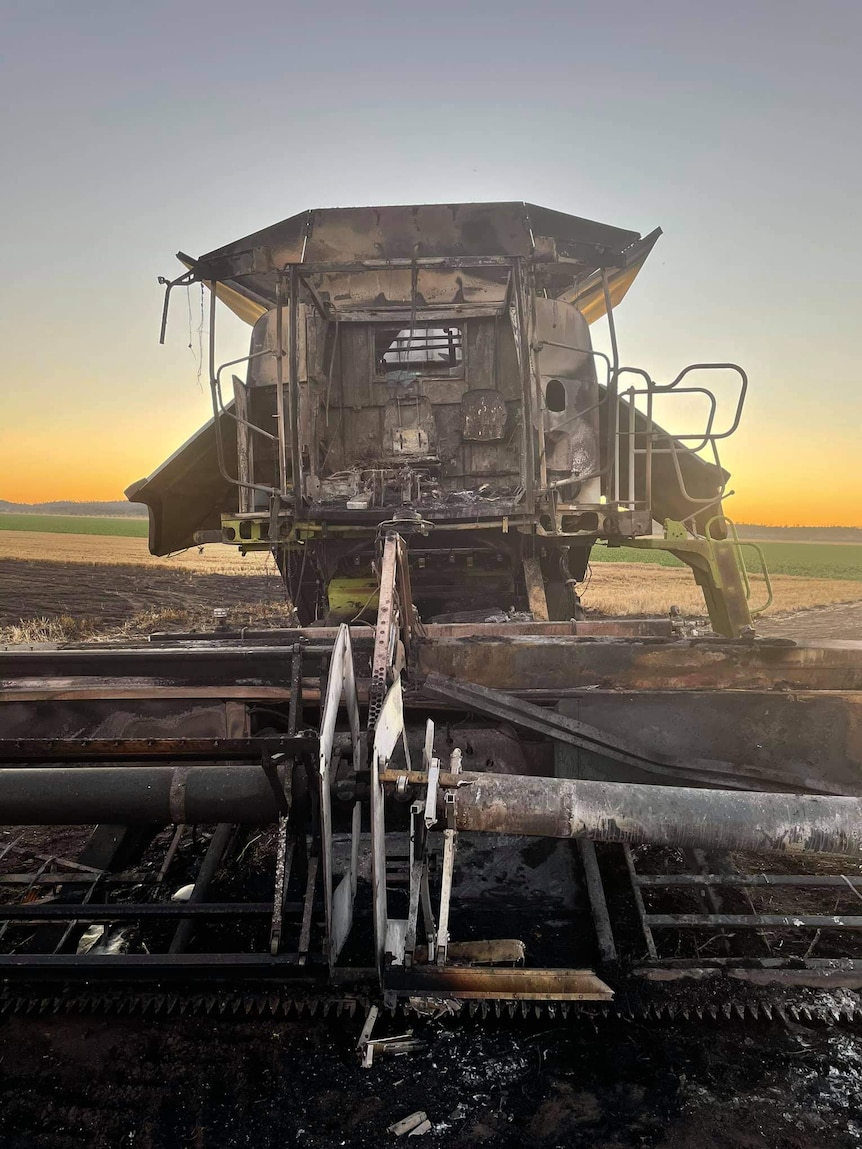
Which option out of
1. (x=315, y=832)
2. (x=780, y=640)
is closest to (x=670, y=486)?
(x=780, y=640)

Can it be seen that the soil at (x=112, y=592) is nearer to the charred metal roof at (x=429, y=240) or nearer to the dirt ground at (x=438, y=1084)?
the charred metal roof at (x=429, y=240)

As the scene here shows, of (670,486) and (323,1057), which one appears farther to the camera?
(670,486)

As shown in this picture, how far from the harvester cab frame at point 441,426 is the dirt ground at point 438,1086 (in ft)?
9.59

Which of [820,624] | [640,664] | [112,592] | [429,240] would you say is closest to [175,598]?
[112,592]

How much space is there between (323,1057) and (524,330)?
4.34 m

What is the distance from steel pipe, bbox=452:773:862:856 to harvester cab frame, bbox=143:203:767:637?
9.15 feet

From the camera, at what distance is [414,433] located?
19.9ft

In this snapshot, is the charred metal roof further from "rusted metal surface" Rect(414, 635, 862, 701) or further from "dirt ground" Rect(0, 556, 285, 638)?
"dirt ground" Rect(0, 556, 285, 638)

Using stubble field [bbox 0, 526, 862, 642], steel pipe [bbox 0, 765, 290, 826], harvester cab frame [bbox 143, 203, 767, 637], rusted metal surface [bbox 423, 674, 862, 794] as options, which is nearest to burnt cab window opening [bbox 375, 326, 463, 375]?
harvester cab frame [bbox 143, 203, 767, 637]

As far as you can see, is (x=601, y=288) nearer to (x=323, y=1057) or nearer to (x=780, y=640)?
(x=780, y=640)

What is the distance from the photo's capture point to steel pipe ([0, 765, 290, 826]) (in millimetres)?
2428

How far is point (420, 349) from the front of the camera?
6.21m

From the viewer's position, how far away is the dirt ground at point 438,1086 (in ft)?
6.12

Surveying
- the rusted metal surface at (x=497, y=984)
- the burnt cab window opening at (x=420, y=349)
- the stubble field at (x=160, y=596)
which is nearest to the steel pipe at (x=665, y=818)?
the rusted metal surface at (x=497, y=984)
